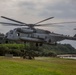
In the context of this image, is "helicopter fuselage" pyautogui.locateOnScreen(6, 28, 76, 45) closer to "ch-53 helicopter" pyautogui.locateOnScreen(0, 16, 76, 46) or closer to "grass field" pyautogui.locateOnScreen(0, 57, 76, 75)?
"ch-53 helicopter" pyautogui.locateOnScreen(0, 16, 76, 46)

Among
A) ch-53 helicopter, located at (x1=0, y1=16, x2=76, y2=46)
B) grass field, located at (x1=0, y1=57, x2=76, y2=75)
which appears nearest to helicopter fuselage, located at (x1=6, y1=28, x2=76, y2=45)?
ch-53 helicopter, located at (x1=0, y1=16, x2=76, y2=46)

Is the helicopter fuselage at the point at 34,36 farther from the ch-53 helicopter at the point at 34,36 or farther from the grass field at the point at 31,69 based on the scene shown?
the grass field at the point at 31,69

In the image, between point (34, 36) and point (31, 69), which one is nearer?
point (31, 69)

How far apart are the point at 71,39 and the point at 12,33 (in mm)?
15406

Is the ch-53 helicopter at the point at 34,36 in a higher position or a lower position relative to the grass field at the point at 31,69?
higher

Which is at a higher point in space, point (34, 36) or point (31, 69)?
point (34, 36)

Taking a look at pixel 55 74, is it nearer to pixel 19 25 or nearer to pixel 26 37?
pixel 26 37

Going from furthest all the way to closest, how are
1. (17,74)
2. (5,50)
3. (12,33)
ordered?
(5,50) → (12,33) → (17,74)

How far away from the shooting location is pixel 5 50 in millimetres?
104688

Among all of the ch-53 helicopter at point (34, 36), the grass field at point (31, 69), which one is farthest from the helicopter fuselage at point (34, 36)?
the grass field at point (31, 69)

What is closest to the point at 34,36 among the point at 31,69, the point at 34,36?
the point at 34,36

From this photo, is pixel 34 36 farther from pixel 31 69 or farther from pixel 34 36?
pixel 31 69

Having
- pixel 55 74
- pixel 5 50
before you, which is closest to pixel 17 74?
pixel 55 74

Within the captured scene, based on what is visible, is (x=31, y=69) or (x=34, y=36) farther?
(x=34, y=36)
